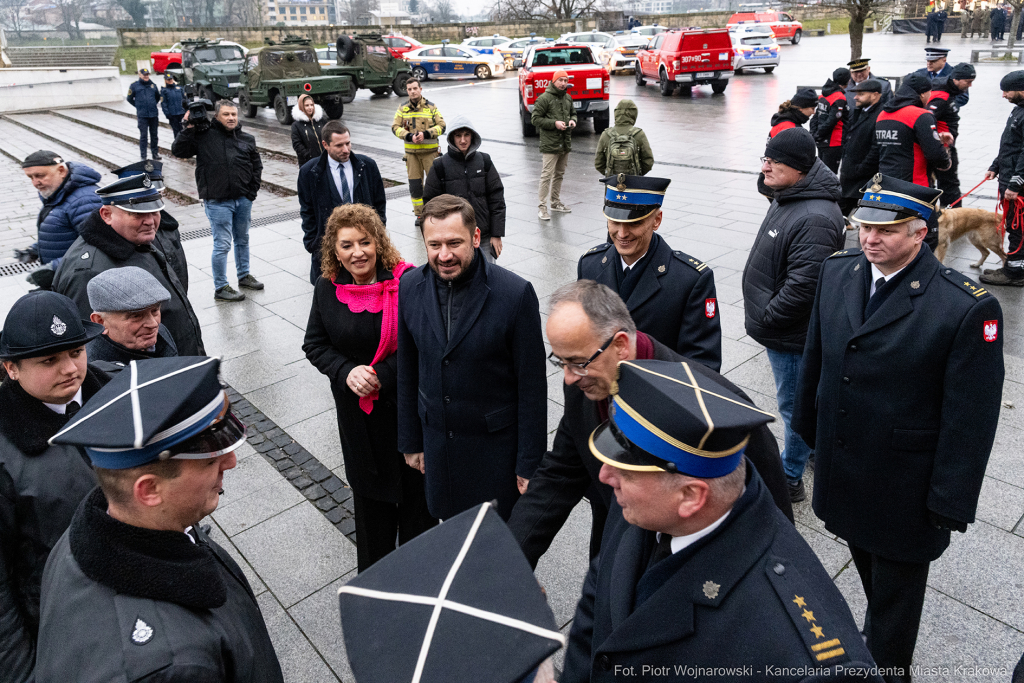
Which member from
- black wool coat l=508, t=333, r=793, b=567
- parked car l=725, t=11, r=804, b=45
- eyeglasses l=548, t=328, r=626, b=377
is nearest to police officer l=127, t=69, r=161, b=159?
black wool coat l=508, t=333, r=793, b=567

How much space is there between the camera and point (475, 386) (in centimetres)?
321

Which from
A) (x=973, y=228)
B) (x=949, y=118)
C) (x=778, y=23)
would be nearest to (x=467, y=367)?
(x=973, y=228)

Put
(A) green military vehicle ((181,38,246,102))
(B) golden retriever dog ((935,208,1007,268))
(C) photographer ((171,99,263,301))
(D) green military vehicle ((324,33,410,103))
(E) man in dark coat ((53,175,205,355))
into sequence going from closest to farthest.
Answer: (E) man in dark coat ((53,175,205,355)) → (B) golden retriever dog ((935,208,1007,268)) → (C) photographer ((171,99,263,301)) → (A) green military vehicle ((181,38,246,102)) → (D) green military vehicle ((324,33,410,103))

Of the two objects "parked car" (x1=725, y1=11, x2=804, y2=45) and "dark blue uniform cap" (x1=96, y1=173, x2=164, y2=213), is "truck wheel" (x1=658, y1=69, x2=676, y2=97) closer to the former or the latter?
"parked car" (x1=725, y1=11, x2=804, y2=45)

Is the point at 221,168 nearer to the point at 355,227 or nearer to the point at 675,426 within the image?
the point at 355,227

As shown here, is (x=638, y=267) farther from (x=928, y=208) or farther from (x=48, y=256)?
(x=48, y=256)

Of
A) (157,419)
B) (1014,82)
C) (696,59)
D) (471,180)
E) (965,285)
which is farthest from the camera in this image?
(696,59)

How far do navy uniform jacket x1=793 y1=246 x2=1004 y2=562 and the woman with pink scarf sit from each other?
208cm

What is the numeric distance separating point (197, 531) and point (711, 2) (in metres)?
111

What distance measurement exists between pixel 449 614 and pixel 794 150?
11.9 feet

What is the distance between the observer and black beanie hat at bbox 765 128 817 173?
13.2ft

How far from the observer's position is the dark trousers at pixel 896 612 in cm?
288

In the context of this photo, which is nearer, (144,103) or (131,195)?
(131,195)

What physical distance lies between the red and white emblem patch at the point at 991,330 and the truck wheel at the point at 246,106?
23.0m
